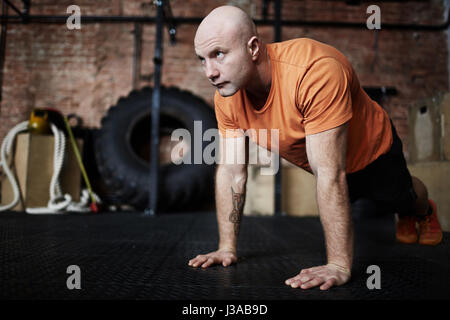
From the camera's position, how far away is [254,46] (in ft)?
3.15

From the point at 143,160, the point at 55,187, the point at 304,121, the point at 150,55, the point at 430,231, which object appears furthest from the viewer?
the point at 150,55

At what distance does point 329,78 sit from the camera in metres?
0.89

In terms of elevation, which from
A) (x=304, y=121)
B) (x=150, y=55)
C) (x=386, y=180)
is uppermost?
(x=150, y=55)

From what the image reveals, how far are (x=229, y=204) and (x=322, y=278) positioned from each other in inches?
17.8

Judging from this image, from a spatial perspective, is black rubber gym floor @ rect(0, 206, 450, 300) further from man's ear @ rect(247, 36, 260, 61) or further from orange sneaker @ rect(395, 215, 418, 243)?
man's ear @ rect(247, 36, 260, 61)

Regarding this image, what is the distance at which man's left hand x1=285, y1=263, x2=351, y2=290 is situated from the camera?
0.85m

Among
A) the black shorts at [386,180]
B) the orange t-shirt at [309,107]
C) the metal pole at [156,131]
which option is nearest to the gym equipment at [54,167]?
the metal pole at [156,131]

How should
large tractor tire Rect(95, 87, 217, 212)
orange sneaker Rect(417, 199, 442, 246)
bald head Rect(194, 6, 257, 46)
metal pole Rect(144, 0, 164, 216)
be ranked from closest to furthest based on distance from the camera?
bald head Rect(194, 6, 257, 46) → orange sneaker Rect(417, 199, 442, 246) → metal pole Rect(144, 0, 164, 216) → large tractor tire Rect(95, 87, 217, 212)

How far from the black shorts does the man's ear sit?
63 centimetres

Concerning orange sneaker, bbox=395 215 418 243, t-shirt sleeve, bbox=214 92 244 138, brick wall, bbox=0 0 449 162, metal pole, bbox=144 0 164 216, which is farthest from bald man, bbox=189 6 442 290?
brick wall, bbox=0 0 449 162

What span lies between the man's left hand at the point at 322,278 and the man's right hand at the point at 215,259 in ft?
0.94

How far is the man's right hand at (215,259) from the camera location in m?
1.09

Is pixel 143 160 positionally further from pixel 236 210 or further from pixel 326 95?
pixel 326 95

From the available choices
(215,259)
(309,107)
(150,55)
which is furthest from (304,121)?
(150,55)
